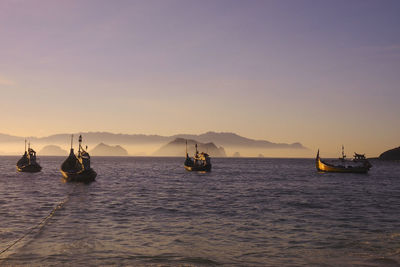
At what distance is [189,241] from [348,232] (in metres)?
10.2

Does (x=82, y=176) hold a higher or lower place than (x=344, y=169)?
higher

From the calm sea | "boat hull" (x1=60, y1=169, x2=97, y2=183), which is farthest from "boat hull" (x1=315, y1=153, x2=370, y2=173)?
the calm sea

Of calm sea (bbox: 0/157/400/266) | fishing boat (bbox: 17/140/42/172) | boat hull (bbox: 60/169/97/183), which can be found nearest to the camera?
calm sea (bbox: 0/157/400/266)

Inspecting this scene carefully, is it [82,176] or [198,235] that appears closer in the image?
[198,235]

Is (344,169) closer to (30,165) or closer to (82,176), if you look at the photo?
(82,176)

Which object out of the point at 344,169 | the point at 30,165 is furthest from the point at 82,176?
the point at 344,169

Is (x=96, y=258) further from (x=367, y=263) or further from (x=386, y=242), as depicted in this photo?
(x=386, y=242)

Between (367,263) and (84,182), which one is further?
(84,182)

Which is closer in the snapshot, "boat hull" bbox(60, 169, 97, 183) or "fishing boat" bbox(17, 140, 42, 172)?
"boat hull" bbox(60, 169, 97, 183)

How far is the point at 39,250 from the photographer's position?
57.9 feet

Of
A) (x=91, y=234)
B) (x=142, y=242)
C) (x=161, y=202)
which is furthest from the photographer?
(x=161, y=202)

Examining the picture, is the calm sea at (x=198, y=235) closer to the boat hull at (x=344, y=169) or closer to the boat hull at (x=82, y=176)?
the boat hull at (x=82, y=176)

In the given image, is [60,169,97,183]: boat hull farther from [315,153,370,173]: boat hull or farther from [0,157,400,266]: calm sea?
[315,153,370,173]: boat hull

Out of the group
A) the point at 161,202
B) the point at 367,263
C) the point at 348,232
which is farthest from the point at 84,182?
the point at 367,263
